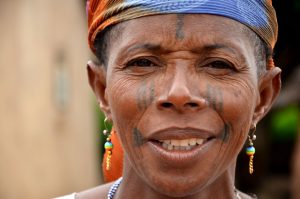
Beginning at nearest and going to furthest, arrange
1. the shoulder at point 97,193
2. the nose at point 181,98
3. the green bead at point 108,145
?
1. the nose at point 181,98
2. the green bead at point 108,145
3. the shoulder at point 97,193

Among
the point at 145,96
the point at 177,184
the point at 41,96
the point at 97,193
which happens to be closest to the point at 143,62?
the point at 145,96

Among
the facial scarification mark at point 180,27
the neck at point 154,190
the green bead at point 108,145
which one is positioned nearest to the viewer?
the facial scarification mark at point 180,27

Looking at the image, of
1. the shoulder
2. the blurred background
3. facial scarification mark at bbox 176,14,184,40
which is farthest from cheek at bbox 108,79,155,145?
the blurred background

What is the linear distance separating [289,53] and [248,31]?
5744 millimetres

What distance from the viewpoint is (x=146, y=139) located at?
4.00 m

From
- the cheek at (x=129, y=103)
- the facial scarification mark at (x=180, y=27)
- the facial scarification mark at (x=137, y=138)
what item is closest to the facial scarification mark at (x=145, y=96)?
the cheek at (x=129, y=103)

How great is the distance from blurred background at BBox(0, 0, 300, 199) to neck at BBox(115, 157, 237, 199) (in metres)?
5.29

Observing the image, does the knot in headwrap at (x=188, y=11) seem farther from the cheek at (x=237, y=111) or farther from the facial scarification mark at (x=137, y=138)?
the facial scarification mark at (x=137, y=138)

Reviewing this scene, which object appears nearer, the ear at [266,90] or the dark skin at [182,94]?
the dark skin at [182,94]

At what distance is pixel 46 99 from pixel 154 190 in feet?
21.1

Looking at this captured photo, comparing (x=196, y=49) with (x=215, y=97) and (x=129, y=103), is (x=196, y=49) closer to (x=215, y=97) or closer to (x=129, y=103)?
(x=215, y=97)

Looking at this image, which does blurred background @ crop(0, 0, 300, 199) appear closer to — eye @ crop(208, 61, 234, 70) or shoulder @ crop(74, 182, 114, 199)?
shoulder @ crop(74, 182, 114, 199)

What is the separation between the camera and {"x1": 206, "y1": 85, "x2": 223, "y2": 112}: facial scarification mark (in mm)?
3941

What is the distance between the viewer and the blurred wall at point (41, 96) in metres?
10.3
